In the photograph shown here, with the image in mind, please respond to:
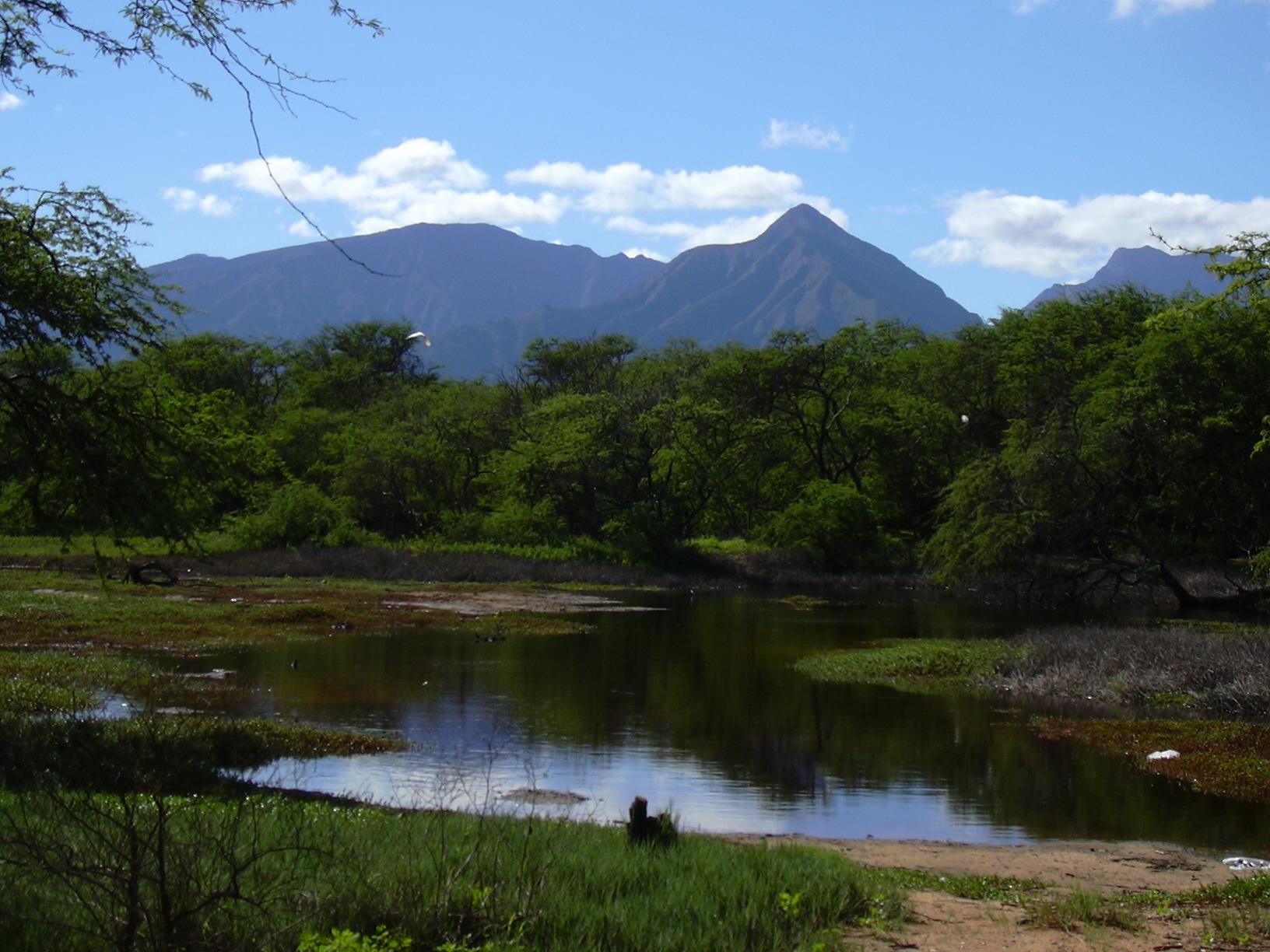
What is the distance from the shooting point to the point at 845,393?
218ft

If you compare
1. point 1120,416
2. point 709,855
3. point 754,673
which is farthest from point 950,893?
point 1120,416

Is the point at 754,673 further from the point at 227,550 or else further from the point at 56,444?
the point at 227,550

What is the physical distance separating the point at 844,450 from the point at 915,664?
38793mm

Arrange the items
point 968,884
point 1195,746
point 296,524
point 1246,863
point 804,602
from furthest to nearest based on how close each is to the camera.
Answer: point 296,524
point 804,602
point 1195,746
point 1246,863
point 968,884

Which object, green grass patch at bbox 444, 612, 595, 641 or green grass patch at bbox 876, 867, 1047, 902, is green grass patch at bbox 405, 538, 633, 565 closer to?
green grass patch at bbox 444, 612, 595, 641

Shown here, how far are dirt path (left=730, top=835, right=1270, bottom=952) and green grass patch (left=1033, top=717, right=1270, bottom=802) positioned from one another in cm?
356

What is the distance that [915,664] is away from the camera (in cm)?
2781

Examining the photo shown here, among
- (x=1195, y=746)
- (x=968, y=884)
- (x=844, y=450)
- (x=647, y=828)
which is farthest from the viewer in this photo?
(x=844, y=450)

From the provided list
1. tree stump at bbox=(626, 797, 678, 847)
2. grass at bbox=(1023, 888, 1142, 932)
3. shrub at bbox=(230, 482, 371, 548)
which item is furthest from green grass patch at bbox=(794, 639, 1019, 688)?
shrub at bbox=(230, 482, 371, 548)

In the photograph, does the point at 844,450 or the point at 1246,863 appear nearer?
the point at 1246,863

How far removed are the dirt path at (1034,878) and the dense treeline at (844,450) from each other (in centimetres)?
2766

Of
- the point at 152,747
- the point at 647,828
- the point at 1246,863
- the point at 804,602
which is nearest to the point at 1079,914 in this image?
the point at 647,828

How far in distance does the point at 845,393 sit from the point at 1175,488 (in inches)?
817

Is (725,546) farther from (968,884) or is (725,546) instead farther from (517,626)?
(968,884)
